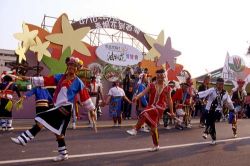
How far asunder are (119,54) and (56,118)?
1479 cm

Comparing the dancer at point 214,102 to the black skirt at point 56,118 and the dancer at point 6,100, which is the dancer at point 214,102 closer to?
the black skirt at point 56,118

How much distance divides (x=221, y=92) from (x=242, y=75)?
73.8 ft

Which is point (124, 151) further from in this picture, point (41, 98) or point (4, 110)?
point (4, 110)

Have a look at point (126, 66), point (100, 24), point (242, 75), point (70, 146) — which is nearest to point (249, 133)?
point (70, 146)

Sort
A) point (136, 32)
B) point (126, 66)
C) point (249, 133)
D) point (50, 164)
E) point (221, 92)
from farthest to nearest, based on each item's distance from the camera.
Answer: point (136, 32), point (126, 66), point (249, 133), point (221, 92), point (50, 164)

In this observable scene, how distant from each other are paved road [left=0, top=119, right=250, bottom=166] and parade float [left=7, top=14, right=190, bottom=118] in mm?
5778

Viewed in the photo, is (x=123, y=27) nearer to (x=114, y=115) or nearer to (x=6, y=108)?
(x=114, y=115)

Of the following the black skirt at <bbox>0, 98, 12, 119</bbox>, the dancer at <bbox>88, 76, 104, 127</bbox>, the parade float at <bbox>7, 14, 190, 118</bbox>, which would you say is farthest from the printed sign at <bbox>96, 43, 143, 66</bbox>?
the black skirt at <bbox>0, 98, 12, 119</bbox>

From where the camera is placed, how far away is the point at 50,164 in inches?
280

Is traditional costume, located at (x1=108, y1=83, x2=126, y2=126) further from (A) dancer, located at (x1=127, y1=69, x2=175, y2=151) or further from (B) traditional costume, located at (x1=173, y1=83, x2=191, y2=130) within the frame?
(A) dancer, located at (x1=127, y1=69, x2=175, y2=151)

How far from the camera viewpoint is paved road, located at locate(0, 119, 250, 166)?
7.75m

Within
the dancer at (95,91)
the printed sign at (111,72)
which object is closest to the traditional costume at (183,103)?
the dancer at (95,91)

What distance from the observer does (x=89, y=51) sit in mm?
20703

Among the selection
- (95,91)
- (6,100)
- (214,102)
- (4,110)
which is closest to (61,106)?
(214,102)
